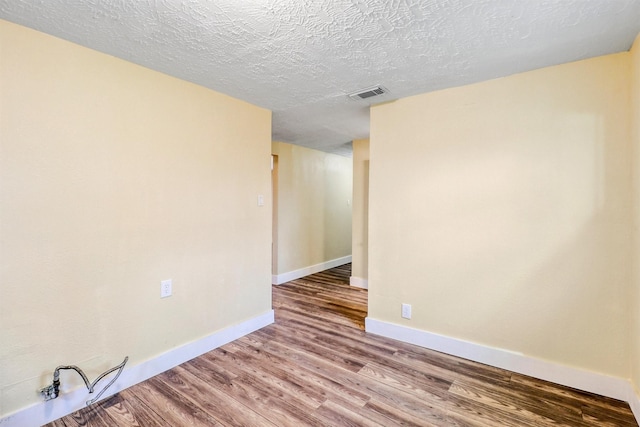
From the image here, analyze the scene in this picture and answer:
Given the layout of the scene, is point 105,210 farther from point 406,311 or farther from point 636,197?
point 636,197

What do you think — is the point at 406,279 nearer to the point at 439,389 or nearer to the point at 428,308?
the point at 428,308

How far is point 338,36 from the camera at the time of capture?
1643 millimetres

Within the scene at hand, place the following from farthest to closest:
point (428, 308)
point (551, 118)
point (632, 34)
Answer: point (428, 308) < point (551, 118) < point (632, 34)

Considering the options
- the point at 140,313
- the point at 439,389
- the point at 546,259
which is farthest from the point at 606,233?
the point at 140,313

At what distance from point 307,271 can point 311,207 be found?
3.63 ft

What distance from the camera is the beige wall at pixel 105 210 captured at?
5.14ft

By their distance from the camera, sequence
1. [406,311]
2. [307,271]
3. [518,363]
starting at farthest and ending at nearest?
[307,271] → [406,311] → [518,363]

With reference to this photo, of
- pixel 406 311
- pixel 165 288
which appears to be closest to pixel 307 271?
pixel 406 311

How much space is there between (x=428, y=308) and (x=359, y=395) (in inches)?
39.2

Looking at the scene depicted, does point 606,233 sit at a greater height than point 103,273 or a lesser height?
greater

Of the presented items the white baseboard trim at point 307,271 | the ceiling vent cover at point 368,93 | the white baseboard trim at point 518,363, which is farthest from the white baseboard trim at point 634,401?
the white baseboard trim at point 307,271

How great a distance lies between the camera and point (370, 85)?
233 centimetres

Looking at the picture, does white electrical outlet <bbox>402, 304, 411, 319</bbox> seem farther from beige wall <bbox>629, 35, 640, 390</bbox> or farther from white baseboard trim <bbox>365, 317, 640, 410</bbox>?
beige wall <bbox>629, 35, 640, 390</bbox>

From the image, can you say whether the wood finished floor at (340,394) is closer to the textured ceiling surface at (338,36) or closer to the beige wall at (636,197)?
the beige wall at (636,197)
